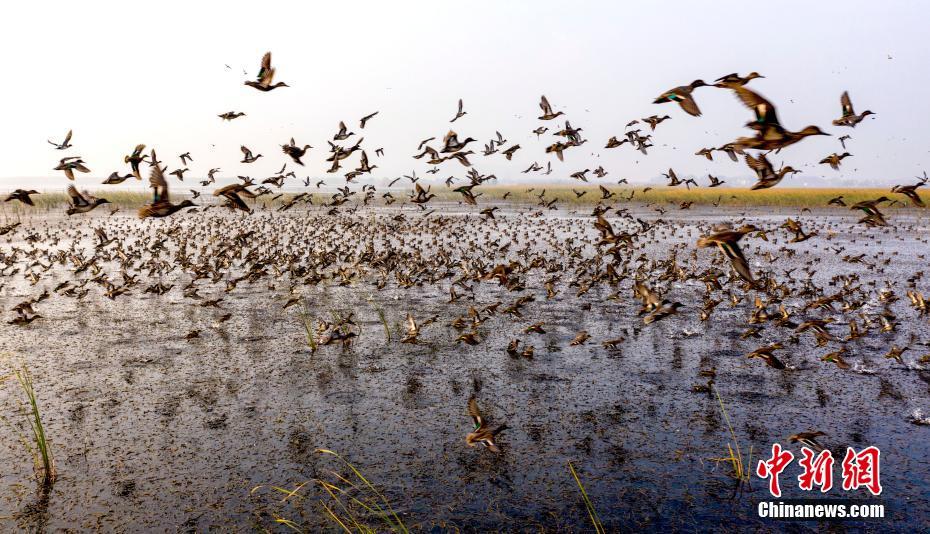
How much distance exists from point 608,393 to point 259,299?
10.8 metres

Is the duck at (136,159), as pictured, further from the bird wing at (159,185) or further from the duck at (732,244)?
the duck at (732,244)

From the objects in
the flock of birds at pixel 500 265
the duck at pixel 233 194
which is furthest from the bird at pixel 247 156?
the duck at pixel 233 194

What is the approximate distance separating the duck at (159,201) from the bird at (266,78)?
9.23ft

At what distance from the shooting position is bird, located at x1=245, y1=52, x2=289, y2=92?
9672 millimetres

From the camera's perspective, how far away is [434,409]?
920 cm

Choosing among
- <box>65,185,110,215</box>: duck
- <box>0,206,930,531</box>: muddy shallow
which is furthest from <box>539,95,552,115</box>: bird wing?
<box>65,185,110,215</box>: duck

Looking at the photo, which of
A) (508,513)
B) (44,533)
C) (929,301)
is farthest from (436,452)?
(929,301)

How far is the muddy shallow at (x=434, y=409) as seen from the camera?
6.65 m

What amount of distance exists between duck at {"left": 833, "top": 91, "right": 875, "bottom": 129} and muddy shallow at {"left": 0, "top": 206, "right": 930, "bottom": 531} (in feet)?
14.2

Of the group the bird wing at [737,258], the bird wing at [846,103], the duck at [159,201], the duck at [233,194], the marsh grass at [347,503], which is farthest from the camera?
the bird wing at [846,103]

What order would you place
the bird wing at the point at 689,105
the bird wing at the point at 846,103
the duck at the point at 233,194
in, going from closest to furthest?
the duck at the point at 233,194 < the bird wing at the point at 689,105 < the bird wing at the point at 846,103

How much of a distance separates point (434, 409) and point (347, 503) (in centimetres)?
269

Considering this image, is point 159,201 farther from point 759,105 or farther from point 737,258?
point 759,105

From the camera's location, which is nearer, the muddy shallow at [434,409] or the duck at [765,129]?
the duck at [765,129]
